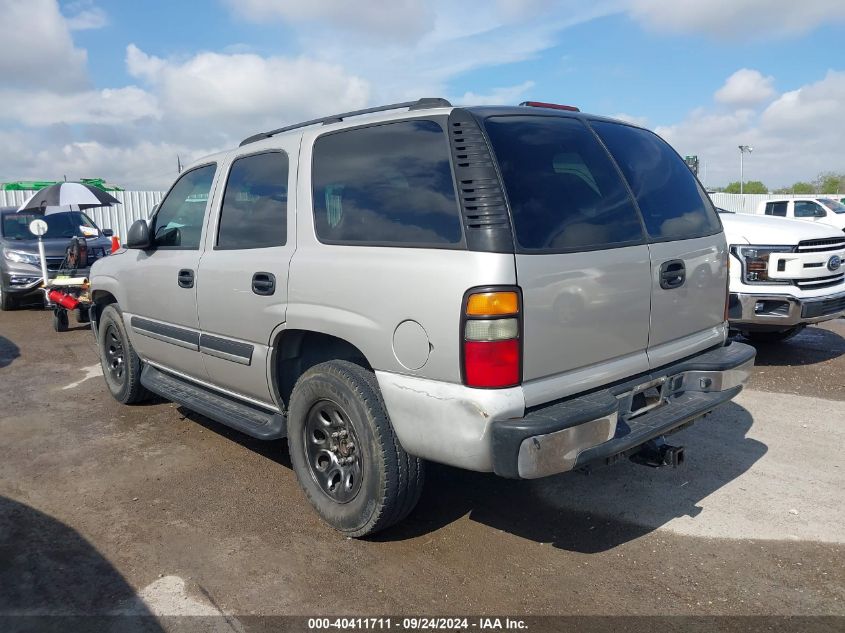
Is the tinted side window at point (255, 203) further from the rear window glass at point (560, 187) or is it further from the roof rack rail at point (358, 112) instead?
the rear window glass at point (560, 187)

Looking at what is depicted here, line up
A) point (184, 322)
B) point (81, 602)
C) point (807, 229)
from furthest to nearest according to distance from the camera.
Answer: point (807, 229) → point (184, 322) → point (81, 602)

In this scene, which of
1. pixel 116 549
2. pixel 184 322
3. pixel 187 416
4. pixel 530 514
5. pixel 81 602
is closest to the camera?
pixel 81 602

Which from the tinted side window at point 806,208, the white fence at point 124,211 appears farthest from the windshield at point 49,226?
the tinted side window at point 806,208

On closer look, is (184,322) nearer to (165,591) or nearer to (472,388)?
(165,591)

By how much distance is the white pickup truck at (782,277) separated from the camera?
607cm

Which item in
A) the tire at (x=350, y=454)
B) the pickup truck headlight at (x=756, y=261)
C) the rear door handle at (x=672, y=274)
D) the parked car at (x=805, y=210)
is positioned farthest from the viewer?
the parked car at (x=805, y=210)

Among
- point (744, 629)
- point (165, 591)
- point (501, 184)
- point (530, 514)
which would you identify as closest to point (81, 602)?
point (165, 591)

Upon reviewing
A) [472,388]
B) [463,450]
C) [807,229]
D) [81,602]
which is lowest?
[81,602]

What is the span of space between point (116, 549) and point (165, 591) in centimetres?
54

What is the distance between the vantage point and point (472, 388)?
8.87ft

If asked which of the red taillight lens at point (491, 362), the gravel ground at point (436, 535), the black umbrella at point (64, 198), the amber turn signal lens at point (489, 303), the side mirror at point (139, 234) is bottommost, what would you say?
the gravel ground at point (436, 535)

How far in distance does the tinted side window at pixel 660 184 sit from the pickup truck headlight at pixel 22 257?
10.7 metres

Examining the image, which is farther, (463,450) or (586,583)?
(586,583)

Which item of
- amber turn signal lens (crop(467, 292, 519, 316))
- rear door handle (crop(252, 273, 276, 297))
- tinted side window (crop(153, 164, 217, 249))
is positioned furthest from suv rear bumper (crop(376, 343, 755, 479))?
tinted side window (crop(153, 164, 217, 249))
